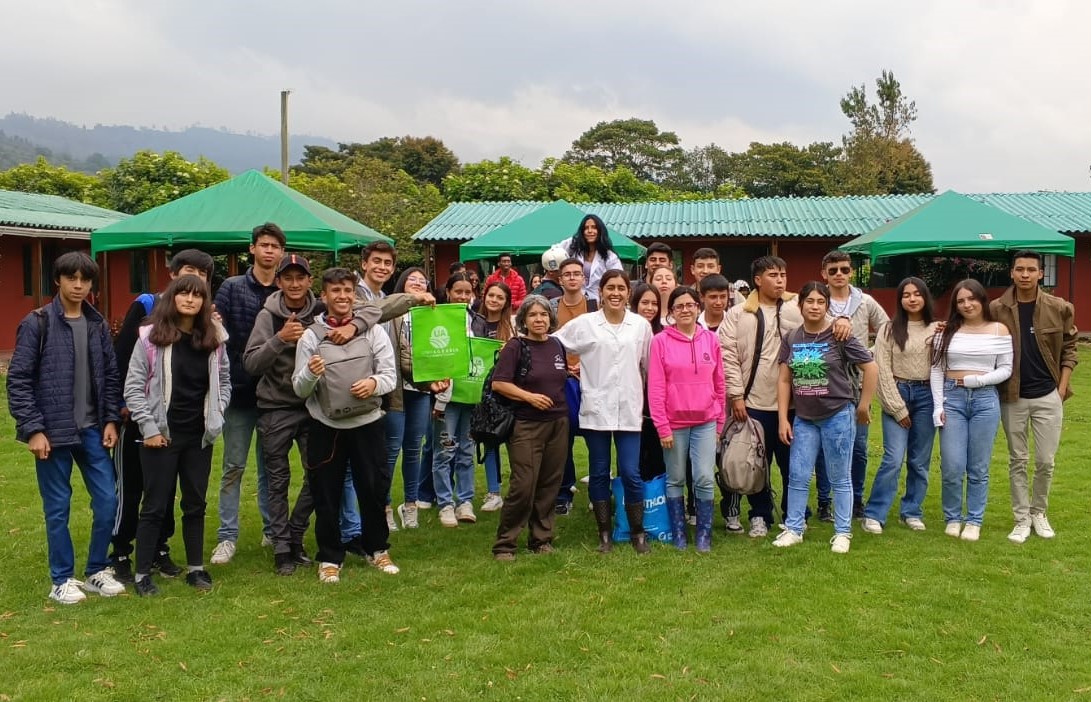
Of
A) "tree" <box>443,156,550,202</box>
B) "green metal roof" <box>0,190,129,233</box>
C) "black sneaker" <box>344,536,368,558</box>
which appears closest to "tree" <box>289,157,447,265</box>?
"tree" <box>443,156,550,202</box>

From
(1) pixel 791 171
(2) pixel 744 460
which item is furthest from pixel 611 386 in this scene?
(1) pixel 791 171

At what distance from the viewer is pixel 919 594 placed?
15.8 feet

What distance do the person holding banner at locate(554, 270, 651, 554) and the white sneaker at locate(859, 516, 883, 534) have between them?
1.62 metres

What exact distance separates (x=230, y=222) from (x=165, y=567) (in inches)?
170

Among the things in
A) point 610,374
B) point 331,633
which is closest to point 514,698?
point 331,633

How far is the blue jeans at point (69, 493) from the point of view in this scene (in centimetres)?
473

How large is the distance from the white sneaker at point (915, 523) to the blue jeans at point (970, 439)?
313mm

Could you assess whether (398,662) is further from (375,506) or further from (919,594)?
(919,594)

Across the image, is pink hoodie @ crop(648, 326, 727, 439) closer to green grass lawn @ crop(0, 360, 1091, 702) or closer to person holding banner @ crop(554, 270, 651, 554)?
person holding banner @ crop(554, 270, 651, 554)

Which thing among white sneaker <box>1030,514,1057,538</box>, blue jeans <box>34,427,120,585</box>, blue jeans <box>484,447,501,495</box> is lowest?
white sneaker <box>1030,514,1057,538</box>

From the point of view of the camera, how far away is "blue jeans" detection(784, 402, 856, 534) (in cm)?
557

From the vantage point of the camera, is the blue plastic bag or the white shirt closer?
the white shirt

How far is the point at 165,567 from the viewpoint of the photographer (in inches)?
206

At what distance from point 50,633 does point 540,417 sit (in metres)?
2.87
